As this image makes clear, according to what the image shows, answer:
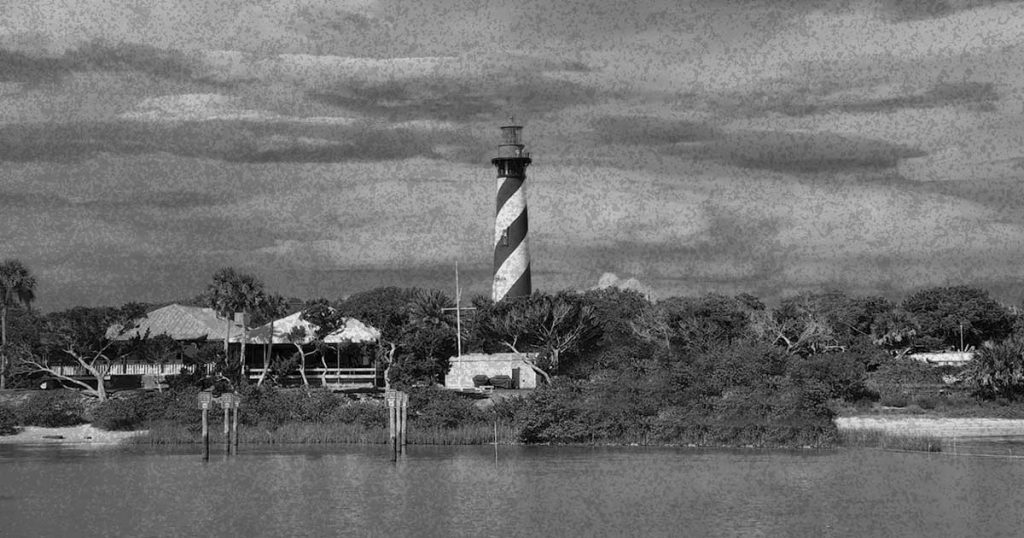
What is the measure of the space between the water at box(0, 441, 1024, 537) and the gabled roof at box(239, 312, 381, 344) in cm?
1912

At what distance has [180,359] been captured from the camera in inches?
3221

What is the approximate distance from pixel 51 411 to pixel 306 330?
16003mm

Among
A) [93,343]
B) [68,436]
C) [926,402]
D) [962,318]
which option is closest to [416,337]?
[93,343]

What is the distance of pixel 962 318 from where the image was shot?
351 feet

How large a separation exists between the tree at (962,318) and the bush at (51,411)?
65.5 metres

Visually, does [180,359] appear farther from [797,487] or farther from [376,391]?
[797,487]

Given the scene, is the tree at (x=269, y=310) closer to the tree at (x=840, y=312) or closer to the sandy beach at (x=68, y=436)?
the sandy beach at (x=68, y=436)

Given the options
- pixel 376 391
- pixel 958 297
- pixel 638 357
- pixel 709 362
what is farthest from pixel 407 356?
pixel 958 297

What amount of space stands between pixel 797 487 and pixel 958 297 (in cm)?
6934

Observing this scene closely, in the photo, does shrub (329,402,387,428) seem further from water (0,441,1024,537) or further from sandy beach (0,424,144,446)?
sandy beach (0,424,144,446)

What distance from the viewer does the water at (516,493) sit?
40.3m

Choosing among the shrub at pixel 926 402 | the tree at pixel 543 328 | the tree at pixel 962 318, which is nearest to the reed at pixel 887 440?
the shrub at pixel 926 402

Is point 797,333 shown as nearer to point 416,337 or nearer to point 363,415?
point 416,337

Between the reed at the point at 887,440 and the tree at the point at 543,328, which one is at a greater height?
the tree at the point at 543,328
